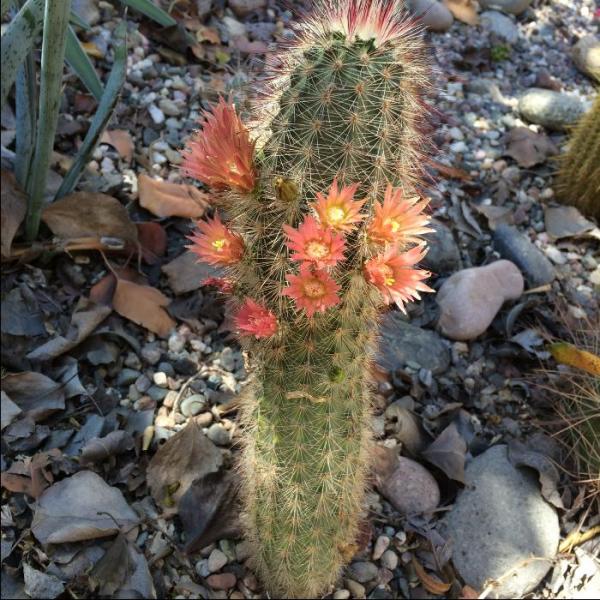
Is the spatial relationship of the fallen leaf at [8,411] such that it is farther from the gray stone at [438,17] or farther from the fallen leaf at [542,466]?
the gray stone at [438,17]

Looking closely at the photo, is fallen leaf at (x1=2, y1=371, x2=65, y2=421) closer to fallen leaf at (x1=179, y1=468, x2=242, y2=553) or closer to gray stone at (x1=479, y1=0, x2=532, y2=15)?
fallen leaf at (x1=179, y1=468, x2=242, y2=553)

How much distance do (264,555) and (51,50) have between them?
1.25m

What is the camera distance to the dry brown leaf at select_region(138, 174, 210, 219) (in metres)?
2.30

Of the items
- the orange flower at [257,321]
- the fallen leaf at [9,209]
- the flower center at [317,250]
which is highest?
the flower center at [317,250]

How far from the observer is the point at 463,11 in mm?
3688

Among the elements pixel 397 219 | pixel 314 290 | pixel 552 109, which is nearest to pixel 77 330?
pixel 314 290

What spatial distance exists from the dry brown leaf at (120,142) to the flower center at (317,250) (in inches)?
55.9

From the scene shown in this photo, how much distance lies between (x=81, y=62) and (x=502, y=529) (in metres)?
1.67

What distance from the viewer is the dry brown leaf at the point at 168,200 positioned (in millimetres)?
2297

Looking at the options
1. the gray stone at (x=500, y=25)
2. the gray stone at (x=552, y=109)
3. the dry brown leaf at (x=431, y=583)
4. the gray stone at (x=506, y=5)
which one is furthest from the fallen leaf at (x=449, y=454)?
the gray stone at (x=506, y=5)

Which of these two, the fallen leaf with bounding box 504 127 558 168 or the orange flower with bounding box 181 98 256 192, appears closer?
the orange flower with bounding box 181 98 256 192

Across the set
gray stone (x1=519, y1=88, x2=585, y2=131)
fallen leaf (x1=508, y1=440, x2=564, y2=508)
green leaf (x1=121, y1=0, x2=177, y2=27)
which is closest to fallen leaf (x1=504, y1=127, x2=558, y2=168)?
gray stone (x1=519, y1=88, x2=585, y2=131)

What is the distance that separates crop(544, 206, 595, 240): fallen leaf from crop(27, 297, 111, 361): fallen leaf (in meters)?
1.63

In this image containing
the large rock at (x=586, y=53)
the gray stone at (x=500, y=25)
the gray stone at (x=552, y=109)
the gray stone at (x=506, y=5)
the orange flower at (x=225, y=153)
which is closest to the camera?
the orange flower at (x=225, y=153)
